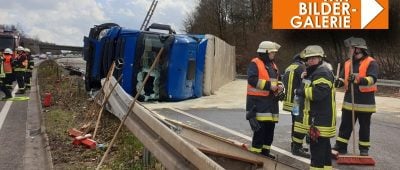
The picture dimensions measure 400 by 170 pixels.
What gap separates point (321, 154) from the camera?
20.2 ft

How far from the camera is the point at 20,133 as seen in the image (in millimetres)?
A: 9711

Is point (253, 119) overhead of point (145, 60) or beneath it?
beneath

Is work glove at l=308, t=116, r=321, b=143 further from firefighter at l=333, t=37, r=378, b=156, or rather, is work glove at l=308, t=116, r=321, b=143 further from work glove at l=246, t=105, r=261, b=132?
firefighter at l=333, t=37, r=378, b=156

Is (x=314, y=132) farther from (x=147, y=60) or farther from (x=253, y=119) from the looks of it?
(x=147, y=60)

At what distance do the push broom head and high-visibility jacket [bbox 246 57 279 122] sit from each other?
3.67 feet

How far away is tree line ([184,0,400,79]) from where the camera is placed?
26141 mm

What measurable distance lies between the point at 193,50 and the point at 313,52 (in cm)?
1004

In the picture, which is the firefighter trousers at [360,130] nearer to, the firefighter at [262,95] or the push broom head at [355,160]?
the push broom head at [355,160]

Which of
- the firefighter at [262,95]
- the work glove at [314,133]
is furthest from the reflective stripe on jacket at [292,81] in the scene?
the work glove at [314,133]

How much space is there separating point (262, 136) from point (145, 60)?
333 inches

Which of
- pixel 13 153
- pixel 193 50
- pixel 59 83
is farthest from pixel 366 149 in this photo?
pixel 59 83

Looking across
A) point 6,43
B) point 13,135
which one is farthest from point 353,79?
point 6,43

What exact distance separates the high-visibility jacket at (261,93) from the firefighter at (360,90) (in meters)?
1.30

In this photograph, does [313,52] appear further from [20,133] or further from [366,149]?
[20,133]
